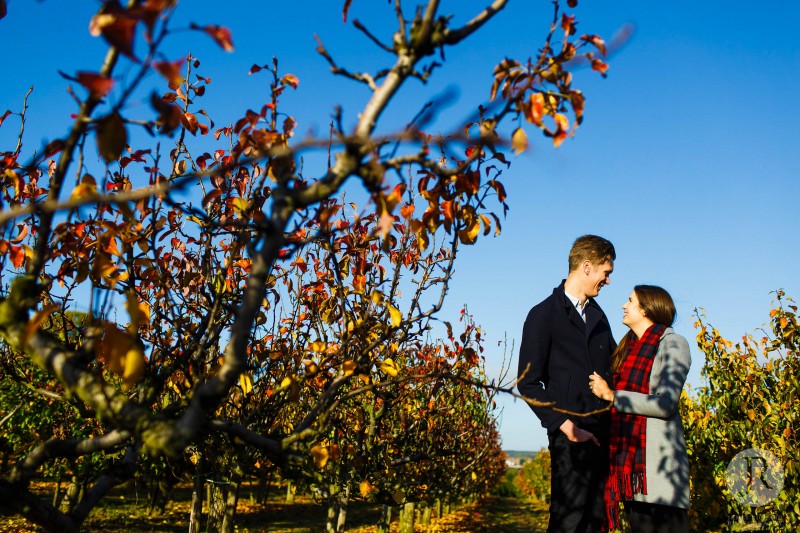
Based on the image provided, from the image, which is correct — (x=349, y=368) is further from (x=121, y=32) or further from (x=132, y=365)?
(x=121, y=32)

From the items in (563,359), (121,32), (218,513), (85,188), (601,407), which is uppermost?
(121,32)

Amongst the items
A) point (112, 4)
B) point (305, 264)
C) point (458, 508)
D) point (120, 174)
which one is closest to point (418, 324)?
point (305, 264)

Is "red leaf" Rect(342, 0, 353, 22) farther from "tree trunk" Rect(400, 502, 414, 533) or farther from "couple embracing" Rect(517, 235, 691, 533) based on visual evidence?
"tree trunk" Rect(400, 502, 414, 533)

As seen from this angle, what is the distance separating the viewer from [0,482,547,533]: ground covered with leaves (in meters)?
12.1

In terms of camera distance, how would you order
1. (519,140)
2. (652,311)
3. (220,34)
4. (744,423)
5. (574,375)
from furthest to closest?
(744,423)
(652,311)
(574,375)
(519,140)
(220,34)

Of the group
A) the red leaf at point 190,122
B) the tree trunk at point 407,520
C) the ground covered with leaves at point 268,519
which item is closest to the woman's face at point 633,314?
the red leaf at point 190,122

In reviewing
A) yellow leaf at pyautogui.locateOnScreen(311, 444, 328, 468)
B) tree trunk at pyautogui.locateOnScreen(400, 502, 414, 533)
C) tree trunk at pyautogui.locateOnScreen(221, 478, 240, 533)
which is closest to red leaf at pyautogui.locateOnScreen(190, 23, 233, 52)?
yellow leaf at pyautogui.locateOnScreen(311, 444, 328, 468)

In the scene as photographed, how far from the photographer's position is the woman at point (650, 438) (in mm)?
3395

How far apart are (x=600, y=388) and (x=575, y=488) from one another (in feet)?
1.91

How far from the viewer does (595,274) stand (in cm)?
370

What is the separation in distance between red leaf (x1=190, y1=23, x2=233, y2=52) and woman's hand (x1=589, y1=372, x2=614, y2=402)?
9.31ft

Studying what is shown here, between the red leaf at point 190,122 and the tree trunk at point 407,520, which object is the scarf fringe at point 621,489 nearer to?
the red leaf at point 190,122

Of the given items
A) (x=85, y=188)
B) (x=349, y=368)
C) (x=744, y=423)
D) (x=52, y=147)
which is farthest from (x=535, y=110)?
(x=744, y=423)

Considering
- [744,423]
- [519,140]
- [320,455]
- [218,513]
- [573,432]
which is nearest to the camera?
[519,140]
